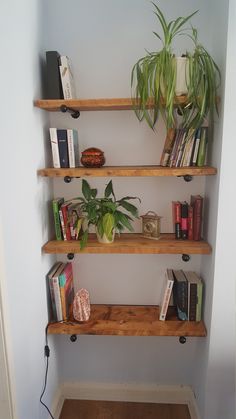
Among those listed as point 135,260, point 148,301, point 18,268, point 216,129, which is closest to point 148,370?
point 148,301

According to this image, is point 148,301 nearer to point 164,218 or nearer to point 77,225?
point 164,218

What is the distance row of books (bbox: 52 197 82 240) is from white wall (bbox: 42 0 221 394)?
0.16 metres

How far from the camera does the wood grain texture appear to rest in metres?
1.62

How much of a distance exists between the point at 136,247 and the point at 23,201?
2.01 feet

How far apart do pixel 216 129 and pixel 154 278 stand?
938mm

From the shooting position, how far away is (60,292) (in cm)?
146

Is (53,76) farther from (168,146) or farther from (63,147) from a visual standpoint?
(168,146)

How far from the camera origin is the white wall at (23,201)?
1.02m

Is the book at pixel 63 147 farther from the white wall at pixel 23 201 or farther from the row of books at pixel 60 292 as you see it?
the row of books at pixel 60 292

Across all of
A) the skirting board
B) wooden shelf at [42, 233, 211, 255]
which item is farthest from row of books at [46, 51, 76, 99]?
the skirting board

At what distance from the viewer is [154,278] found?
164cm

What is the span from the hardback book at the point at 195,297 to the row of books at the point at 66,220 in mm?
704

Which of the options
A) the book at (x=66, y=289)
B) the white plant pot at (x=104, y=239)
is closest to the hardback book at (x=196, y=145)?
the white plant pot at (x=104, y=239)

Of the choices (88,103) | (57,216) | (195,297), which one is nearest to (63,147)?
(88,103)
